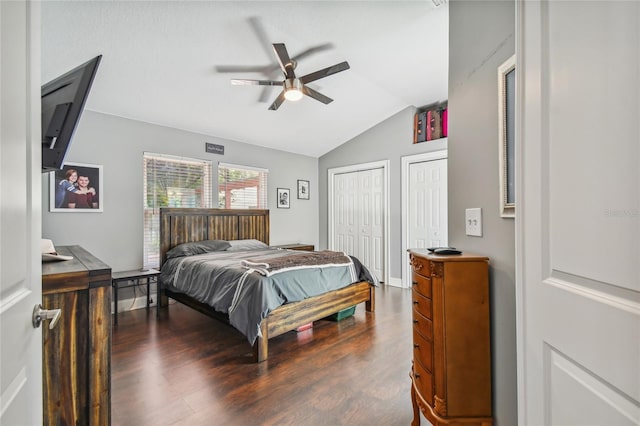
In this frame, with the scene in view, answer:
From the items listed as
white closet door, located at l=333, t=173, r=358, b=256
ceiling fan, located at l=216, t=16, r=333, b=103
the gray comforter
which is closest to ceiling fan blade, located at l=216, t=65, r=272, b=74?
ceiling fan, located at l=216, t=16, r=333, b=103

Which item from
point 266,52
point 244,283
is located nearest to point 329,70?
point 266,52

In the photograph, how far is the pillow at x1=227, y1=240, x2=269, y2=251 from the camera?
438 cm

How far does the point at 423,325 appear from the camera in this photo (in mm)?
1462

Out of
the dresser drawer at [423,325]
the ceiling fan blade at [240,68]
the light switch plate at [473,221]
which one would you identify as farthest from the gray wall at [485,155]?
the ceiling fan blade at [240,68]

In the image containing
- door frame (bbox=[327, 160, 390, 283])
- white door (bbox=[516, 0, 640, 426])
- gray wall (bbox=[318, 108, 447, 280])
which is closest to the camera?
white door (bbox=[516, 0, 640, 426])

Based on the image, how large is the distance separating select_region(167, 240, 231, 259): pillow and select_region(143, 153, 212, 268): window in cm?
31

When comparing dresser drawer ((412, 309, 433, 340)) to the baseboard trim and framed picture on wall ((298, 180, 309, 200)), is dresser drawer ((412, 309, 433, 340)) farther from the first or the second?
framed picture on wall ((298, 180, 309, 200))

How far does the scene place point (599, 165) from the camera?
623 millimetres

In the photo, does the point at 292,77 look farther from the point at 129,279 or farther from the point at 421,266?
the point at 129,279

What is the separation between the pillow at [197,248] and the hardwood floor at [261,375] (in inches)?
34.5

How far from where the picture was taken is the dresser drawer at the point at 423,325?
1.40 meters

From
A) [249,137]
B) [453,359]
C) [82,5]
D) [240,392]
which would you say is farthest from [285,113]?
[453,359]

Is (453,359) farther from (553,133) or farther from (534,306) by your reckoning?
(553,133)

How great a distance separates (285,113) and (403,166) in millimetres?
2084
